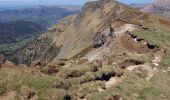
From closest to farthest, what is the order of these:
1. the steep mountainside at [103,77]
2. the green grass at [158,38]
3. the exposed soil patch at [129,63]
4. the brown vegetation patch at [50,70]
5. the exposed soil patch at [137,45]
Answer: the steep mountainside at [103,77], the brown vegetation patch at [50,70], the exposed soil patch at [129,63], the green grass at [158,38], the exposed soil patch at [137,45]

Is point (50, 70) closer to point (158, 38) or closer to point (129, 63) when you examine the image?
point (129, 63)

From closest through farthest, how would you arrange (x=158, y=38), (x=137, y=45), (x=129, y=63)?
(x=129, y=63)
(x=137, y=45)
(x=158, y=38)

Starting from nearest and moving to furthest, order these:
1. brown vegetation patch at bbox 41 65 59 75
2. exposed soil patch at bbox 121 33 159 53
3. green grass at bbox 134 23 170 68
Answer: brown vegetation patch at bbox 41 65 59 75 < green grass at bbox 134 23 170 68 < exposed soil patch at bbox 121 33 159 53

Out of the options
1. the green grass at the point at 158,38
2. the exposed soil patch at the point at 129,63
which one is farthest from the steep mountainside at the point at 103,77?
the green grass at the point at 158,38

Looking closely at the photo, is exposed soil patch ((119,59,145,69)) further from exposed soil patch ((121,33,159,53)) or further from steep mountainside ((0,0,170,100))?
exposed soil patch ((121,33,159,53))

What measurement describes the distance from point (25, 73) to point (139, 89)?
10.9 metres

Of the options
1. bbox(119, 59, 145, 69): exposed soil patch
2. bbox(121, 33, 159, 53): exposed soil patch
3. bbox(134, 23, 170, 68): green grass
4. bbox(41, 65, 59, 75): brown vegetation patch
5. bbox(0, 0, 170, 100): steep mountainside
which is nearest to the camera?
bbox(0, 0, 170, 100): steep mountainside

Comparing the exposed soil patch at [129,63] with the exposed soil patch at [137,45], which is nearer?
the exposed soil patch at [129,63]

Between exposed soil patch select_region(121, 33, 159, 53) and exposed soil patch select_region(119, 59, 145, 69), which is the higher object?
exposed soil patch select_region(121, 33, 159, 53)

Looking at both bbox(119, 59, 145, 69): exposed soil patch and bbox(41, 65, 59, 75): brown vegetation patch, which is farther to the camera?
bbox(119, 59, 145, 69): exposed soil patch

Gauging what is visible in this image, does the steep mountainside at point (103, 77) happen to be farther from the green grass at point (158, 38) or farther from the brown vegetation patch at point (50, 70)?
the green grass at point (158, 38)

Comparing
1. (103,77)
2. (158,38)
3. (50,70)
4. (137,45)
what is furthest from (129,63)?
(158,38)

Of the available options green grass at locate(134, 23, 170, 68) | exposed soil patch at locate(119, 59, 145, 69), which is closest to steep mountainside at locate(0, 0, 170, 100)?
exposed soil patch at locate(119, 59, 145, 69)

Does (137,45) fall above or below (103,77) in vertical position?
above
